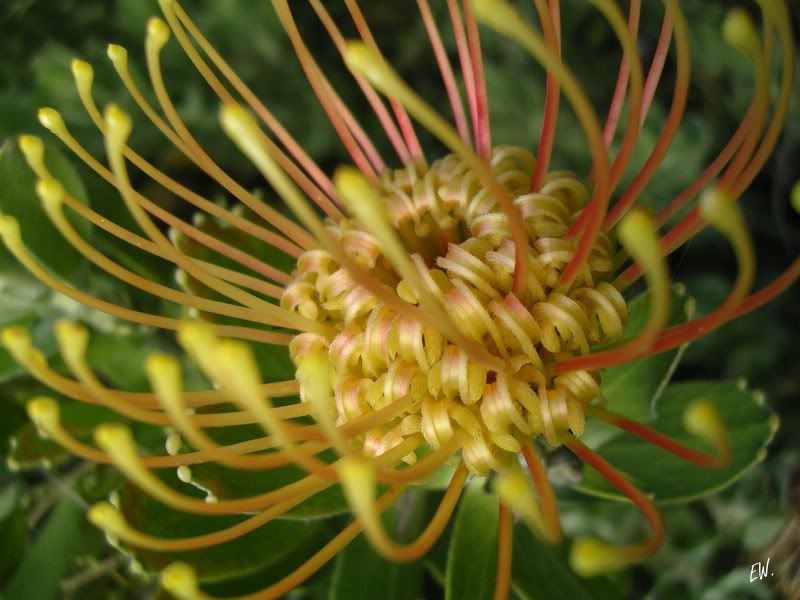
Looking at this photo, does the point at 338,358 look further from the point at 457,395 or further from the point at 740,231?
the point at 740,231

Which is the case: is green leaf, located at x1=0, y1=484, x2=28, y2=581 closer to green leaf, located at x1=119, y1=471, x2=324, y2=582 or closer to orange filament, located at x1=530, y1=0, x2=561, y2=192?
green leaf, located at x1=119, y1=471, x2=324, y2=582

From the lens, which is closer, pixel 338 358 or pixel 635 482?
pixel 338 358

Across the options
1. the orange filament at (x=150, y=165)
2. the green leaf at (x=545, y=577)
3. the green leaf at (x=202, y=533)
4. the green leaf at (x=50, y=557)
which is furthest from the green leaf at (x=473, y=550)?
the green leaf at (x=50, y=557)

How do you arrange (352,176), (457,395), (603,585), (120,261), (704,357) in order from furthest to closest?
1. (704,357)
2. (120,261)
3. (603,585)
4. (457,395)
5. (352,176)

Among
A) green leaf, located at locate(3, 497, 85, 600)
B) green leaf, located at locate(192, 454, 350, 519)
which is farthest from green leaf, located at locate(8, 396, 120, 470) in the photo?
green leaf, located at locate(192, 454, 350, 519)

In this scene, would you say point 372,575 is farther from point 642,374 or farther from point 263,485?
point 642,374

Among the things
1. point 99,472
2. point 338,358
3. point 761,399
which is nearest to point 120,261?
point 99,472
